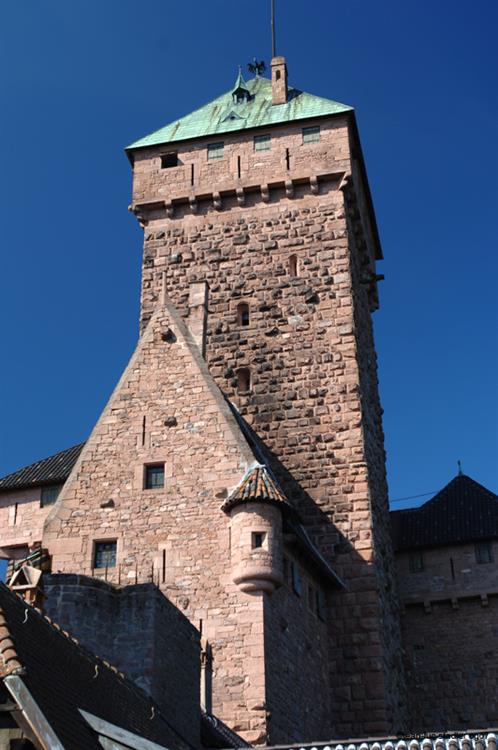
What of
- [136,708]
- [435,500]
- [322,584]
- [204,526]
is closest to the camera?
[136,708]

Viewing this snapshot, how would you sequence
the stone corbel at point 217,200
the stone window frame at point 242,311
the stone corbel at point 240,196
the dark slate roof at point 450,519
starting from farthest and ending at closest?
the stone corbel at point 217,200 < the stone corbel at point 240,196 < the dark slate roof at point 450,519 < the stone window frame at point 242,311

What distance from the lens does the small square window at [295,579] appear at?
2103 centimetres

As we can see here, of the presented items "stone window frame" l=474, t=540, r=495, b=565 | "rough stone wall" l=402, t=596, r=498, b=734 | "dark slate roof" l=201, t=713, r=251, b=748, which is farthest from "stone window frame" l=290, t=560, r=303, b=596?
"stone window frame" l=474, t=540, r=495, b=565

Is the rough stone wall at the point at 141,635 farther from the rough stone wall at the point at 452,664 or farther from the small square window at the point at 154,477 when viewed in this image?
the rough stone wall at the point at 452,664

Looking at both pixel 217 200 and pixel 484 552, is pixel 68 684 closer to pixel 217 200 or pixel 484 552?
pixel 484 552

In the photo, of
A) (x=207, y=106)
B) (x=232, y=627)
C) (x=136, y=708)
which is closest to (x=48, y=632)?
(x=136, y=708)

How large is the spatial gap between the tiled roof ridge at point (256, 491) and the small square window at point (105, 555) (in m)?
2.53

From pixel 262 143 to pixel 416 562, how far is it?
1291 centimetres

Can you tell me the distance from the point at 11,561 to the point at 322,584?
737cm

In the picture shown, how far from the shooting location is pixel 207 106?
33000mm

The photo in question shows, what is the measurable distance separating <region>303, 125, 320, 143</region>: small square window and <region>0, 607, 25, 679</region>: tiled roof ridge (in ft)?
71.1

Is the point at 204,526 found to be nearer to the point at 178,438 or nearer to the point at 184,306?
the point at 178,438

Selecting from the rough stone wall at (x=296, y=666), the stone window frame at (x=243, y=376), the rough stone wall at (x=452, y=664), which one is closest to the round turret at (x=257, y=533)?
the rough stone wall at (x=296, y=666)

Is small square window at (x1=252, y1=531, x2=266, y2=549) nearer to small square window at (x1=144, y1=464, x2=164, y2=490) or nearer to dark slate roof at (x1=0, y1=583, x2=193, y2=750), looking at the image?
small square window at (x1=144, y1=464, x2=164, y2=490)
